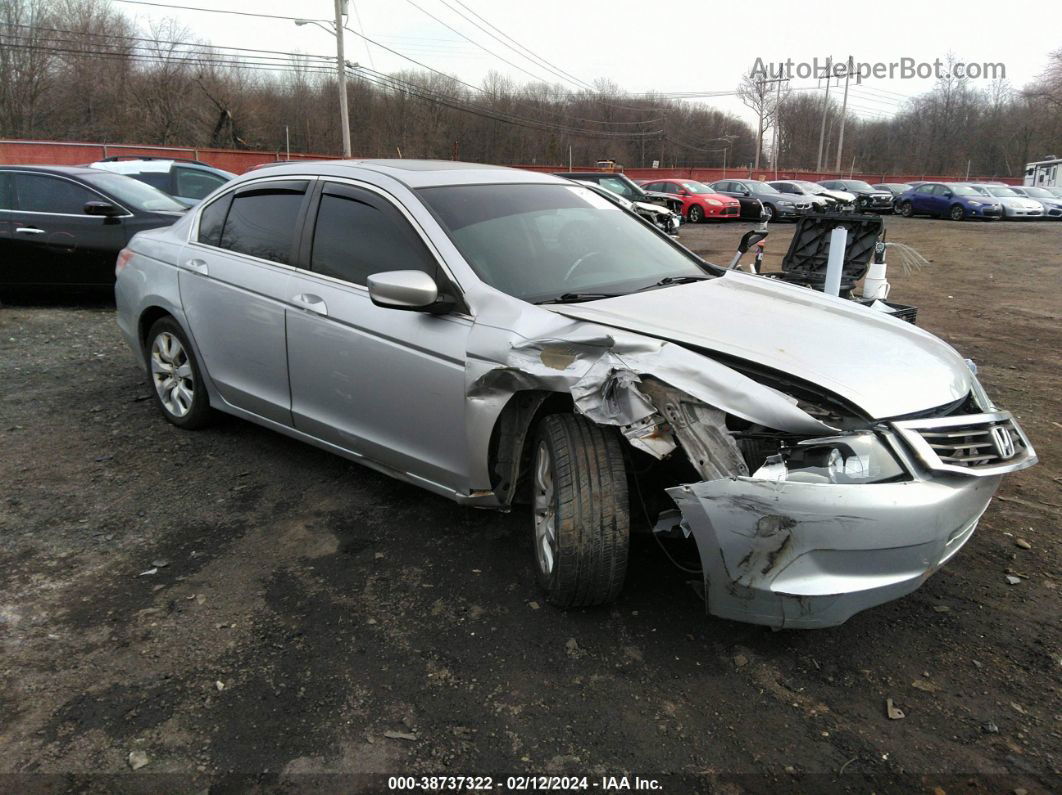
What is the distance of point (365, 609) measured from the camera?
2912 mm

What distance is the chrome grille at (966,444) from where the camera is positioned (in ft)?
7.77

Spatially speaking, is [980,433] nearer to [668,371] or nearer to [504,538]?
[668,371]

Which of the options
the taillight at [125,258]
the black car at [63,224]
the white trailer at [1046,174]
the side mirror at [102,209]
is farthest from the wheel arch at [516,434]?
the white trailer at [1046,174]

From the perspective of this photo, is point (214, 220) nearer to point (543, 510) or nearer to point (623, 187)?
point (543, 510)

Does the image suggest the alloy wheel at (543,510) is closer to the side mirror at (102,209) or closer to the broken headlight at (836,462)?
the broken headlight at (836,462)

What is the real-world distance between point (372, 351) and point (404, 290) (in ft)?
1.50

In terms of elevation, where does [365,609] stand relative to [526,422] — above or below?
below

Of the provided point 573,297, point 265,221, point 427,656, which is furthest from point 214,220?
point 427,656

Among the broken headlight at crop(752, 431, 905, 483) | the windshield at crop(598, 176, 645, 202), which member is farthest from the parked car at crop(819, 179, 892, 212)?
the broken headlight at crop(752, 431, 905, 483)

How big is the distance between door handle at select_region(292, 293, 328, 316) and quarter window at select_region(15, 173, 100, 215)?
19.0ft

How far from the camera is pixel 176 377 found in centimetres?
466

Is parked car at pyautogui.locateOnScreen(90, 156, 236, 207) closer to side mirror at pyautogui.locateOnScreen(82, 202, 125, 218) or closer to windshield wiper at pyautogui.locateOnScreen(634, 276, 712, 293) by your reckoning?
side mirror at pyautogui.locateOnScreen(82, 202, 125, 218)

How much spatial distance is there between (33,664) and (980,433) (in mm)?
3352

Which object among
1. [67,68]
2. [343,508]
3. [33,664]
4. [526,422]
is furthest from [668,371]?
[67,68]
